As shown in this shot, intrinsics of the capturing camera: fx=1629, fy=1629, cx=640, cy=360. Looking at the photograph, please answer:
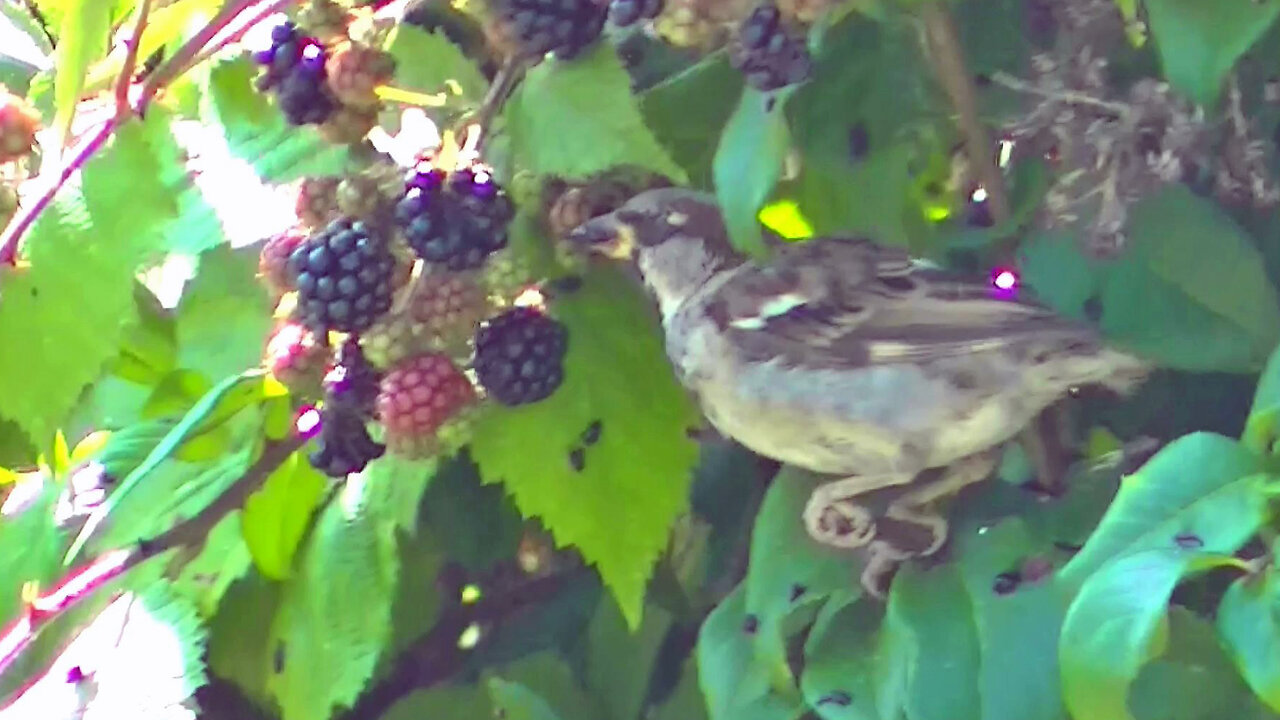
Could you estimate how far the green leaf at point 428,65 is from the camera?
838mm

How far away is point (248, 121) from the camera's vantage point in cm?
89

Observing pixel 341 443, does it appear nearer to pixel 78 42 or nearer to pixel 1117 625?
pixel 78 42

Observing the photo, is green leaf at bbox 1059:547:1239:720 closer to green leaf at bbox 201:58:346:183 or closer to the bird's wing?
the bird's wing

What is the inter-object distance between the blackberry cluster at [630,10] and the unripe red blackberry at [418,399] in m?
0.19

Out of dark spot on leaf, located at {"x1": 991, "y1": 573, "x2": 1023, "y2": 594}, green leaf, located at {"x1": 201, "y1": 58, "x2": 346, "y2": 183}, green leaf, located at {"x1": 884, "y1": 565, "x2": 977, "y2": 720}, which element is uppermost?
green leaf, located at {"x1": 201, "y1": 58, "x2": 346, "y2": 183}

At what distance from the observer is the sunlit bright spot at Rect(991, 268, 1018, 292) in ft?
2.80

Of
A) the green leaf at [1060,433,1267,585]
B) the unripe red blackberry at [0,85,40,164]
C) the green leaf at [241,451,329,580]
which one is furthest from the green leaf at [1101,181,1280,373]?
the unripe red blackberry at [0,85,40,164]

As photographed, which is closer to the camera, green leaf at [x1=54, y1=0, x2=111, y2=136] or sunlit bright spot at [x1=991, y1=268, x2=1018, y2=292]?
green leaf at [x1=54, y1=0, x2=111, y2=136]

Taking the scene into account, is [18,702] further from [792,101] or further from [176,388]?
[792,101]

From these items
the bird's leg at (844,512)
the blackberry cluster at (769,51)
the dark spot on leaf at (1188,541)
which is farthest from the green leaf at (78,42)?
the dark spot on leaf at (1188,541)

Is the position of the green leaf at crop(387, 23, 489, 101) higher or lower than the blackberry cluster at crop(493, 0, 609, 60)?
lower

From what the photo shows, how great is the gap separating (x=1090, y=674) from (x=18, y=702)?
0.60 metres

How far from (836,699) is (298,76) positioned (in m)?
0.39

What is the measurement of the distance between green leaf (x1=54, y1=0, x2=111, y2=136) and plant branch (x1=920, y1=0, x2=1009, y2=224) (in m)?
0.38
